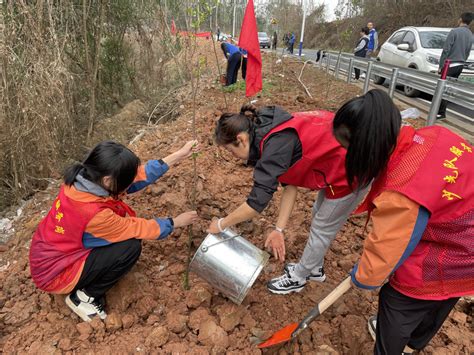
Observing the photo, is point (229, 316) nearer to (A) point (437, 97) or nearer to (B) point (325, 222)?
(B) point (325, 222)

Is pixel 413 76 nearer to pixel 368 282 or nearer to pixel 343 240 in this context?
pixel 343 240

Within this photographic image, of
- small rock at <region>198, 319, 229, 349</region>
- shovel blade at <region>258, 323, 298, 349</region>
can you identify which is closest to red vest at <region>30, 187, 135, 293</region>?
small rock at <region>198, 319, 229, 349</region>

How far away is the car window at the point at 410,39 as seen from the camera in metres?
7.51

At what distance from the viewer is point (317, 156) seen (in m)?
1.81

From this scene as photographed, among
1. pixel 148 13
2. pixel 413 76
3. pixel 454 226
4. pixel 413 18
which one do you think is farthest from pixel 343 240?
pixel 413 18

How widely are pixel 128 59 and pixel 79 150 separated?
324 centimetres

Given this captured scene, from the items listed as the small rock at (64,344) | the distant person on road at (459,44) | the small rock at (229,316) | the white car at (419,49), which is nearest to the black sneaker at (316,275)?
the small rock at (229,316)

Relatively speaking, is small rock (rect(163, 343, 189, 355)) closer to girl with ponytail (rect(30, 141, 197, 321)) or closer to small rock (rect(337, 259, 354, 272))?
girl with ponytail (rect(30, 141, 197, 321))

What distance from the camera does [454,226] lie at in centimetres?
127

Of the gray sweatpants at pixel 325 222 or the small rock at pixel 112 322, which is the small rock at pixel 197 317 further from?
the gray sweatpants at pixel 325 222

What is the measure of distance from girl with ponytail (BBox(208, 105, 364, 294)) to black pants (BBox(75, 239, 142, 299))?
567 mm

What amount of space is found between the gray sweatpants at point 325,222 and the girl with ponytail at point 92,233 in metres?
0.77

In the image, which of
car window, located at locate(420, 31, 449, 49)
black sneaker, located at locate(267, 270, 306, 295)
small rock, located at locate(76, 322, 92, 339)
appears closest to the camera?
small rock, located at locate(76, 322, 92, 339)

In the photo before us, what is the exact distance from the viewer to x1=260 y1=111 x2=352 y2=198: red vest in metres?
1.76
